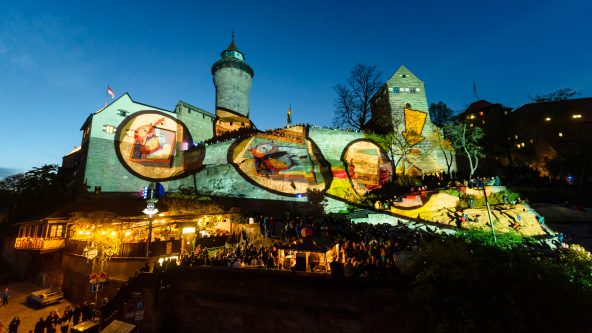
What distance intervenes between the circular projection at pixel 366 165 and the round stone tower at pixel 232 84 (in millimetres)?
19951

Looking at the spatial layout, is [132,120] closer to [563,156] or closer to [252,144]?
[252,144]

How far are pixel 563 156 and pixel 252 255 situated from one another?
4494 centimetres

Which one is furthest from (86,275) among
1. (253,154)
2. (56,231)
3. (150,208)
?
(253,154)

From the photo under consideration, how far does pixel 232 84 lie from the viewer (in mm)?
41375

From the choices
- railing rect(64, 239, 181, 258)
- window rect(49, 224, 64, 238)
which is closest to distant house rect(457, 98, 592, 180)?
railing rect(64, 239, 181, 258)

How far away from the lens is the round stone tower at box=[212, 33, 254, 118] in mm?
40906

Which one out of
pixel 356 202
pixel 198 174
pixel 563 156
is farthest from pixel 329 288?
pixel 563 156

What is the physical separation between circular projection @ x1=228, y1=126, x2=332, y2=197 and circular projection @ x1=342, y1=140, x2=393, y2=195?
9.78ft

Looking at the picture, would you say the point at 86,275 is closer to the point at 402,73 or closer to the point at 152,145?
the point at 152,145

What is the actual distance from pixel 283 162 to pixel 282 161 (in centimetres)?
16

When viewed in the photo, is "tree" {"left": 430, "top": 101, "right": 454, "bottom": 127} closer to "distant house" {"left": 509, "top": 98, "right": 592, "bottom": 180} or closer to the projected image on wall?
"distant house" {"left": 509, "top": 98, "right": 592, "bottom": 180}

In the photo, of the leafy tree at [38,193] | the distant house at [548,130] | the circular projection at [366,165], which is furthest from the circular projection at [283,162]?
the distant house at [548,130]

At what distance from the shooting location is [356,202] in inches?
999

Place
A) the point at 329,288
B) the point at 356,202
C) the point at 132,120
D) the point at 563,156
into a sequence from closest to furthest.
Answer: the point at 329,288 → the point at 356,202 → the point at 132,120 → the point at 563,156
